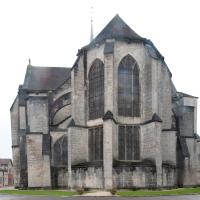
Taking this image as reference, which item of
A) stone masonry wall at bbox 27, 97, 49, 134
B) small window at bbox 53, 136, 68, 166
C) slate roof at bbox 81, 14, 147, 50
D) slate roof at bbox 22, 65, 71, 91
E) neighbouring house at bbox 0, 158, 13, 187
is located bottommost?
neighbouring house at bbox 0, 158, 13, 187

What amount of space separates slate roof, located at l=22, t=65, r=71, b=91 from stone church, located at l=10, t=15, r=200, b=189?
610 cm

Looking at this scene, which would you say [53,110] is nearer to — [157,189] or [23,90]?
[23,90]

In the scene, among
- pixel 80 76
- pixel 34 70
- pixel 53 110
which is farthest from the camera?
pixel 34 70

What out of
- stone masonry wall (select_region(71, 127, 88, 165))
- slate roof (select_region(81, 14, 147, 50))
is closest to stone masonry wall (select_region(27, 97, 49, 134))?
stone masonry wall (select_region(71, 127, 88, 165))

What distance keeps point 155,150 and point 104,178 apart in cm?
496

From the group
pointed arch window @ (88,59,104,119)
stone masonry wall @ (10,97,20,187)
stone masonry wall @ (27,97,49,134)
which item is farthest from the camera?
stone masonry wall @ (10,97,20,187)

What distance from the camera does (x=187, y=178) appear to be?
45.4 metres

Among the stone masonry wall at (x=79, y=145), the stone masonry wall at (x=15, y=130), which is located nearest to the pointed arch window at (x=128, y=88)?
the stone masonry wall at (x=79, y=145)

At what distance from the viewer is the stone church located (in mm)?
40125

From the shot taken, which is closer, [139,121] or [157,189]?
[157,189]

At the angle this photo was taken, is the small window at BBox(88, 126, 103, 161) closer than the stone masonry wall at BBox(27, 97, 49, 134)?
Yes

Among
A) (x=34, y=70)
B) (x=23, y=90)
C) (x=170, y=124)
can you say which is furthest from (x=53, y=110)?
(x=170, y=124)

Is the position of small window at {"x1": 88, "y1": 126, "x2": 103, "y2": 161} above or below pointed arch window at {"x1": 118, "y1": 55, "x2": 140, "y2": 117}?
below

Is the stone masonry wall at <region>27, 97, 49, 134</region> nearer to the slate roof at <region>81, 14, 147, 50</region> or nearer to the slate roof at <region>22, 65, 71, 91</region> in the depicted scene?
the slate roof at <region>22, 65, 71, 91</region>
